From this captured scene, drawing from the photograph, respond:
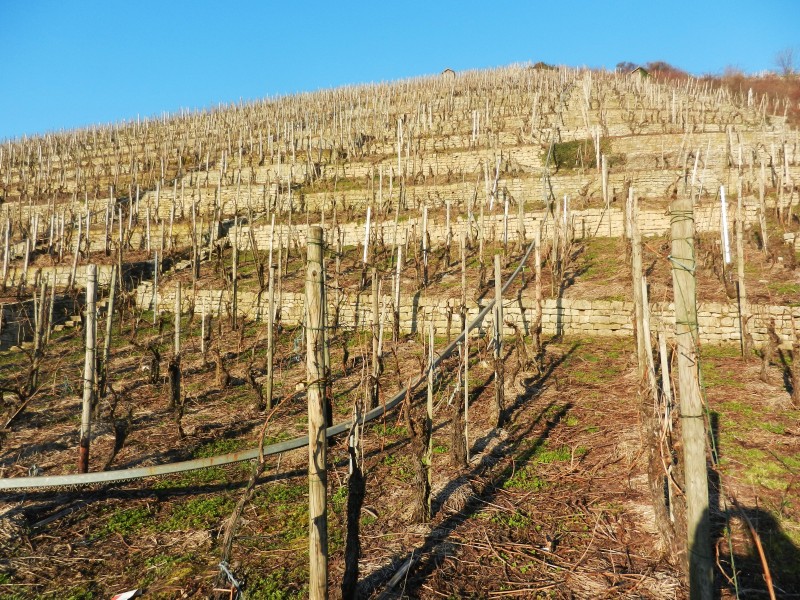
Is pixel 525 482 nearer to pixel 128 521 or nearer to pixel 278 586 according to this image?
pixel 278 586

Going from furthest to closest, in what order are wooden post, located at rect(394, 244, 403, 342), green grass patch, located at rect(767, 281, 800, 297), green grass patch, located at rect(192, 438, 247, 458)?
wooden post, located at rect(394, 244, 403, 342) → green grass patch, located at rect(767, 281, 800, 297) → green grass patch, located at rect(192, 438, 247, 458)

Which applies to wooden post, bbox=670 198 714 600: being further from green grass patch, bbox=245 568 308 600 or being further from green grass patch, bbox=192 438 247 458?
green grass patch, bbox=192 438 247 458

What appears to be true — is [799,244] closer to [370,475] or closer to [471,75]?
[370,475]

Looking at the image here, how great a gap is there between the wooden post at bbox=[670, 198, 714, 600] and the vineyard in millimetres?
11

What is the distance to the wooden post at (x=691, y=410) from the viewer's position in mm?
2408

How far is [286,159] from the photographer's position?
69.4 feet

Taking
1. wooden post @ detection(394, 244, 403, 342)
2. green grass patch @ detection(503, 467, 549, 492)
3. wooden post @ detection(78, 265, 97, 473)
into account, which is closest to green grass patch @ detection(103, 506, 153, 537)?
wooden post @ detection(78, 265, 97, 473)

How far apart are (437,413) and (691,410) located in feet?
13.0

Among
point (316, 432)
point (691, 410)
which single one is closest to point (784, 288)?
point (691, 410)

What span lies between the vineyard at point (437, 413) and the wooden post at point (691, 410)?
0.01 metres

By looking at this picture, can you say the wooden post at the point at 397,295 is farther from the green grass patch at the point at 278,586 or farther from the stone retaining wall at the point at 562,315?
the green grass patch at the point at 278,586

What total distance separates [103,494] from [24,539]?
732 millimetres

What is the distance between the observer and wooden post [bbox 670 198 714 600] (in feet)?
7.90

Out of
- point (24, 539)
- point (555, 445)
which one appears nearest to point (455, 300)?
point (555, 445)
